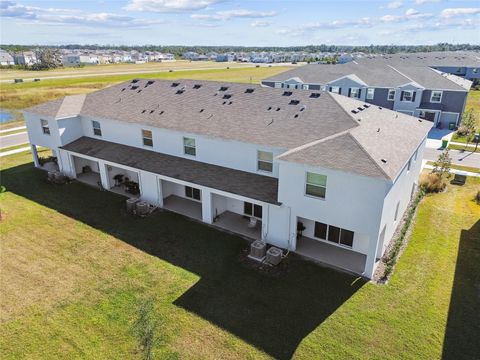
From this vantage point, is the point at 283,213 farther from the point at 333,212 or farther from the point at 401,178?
the point at 401,178

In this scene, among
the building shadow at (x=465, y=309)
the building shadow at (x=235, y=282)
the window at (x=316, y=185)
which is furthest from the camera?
the window at (x=316, y=185)

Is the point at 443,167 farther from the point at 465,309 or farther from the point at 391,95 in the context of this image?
the point at 391,95

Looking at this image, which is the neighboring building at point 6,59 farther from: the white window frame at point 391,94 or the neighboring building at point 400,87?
the white window frame at point 391,94

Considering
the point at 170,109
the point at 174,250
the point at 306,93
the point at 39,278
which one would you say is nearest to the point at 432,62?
the point at 306,93

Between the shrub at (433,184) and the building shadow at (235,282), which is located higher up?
the shrub at (433,184)

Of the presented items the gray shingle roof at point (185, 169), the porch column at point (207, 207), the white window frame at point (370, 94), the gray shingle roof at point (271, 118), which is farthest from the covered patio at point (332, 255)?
the white window frame at point (370, 94)

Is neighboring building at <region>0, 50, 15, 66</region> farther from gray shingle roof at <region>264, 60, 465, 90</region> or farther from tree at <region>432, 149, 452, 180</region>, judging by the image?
tree at <region>432, 149, 452, 180</region>
